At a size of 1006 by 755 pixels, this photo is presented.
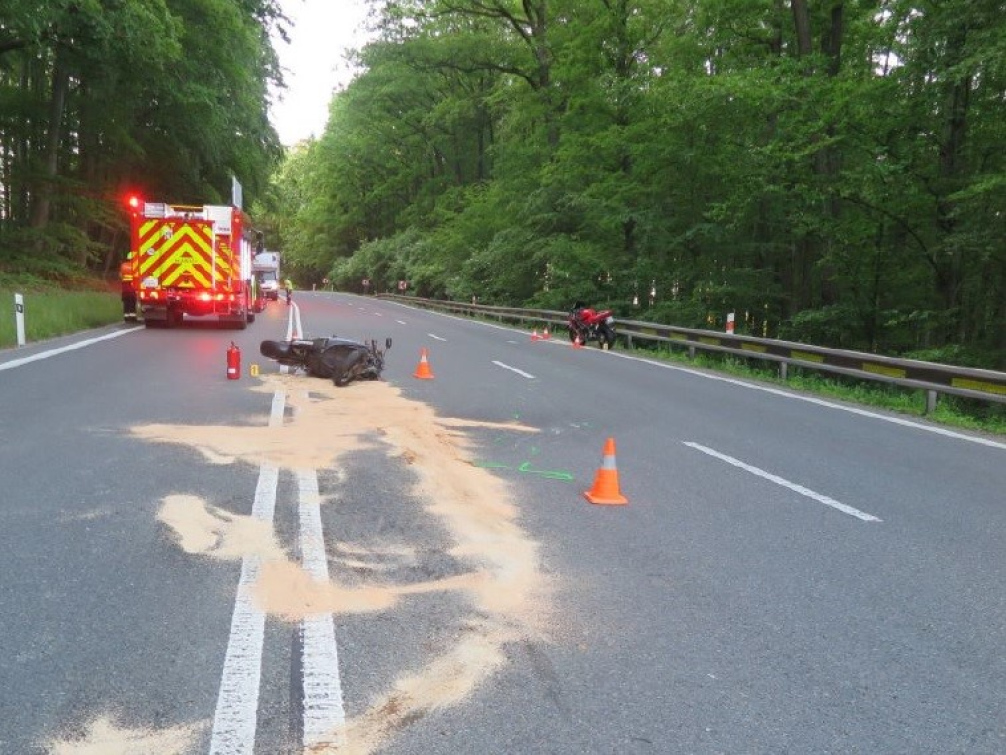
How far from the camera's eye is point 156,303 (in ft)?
67.0

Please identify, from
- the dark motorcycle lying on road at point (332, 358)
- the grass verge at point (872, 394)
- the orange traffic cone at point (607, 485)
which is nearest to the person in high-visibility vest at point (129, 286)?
the dark motorcycle lying on road at point (332, 358)

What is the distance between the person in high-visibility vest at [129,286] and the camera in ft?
67.1

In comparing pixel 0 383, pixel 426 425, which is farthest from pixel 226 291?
pixel 426 425

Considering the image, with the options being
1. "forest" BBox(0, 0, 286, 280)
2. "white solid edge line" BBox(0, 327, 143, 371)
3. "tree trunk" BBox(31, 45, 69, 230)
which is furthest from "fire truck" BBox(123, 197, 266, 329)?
"tree trunk" BBox(31, 45, 69, 230)

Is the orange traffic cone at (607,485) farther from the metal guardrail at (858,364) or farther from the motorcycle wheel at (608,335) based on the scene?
the motorcycle wheel at (608,335)

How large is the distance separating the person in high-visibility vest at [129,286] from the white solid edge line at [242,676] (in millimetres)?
18569

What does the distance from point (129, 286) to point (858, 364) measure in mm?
18203

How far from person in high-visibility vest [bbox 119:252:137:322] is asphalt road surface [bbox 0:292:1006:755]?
13180 mm

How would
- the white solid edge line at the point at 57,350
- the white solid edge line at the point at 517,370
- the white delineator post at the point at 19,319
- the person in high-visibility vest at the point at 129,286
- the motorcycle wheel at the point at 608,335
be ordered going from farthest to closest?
the motorcycle wheel at the point at 608,335, the person in high-visibility vest at the point at 129,286, the white delineator post at the point at 19,319, the white solid edge line at the point at 517,370, the white solid edge line at the point at 57,350

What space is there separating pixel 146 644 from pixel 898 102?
1865cm

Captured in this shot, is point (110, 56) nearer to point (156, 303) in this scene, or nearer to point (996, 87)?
point (156, 303)

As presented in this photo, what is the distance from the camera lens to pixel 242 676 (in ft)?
9.99

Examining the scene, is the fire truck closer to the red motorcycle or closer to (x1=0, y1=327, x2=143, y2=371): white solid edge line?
Answer: (x1=0, y1=327, x2=143, y2=371): white solid edge line

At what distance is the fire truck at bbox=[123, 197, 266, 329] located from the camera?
1995 centimetres
